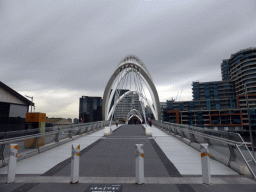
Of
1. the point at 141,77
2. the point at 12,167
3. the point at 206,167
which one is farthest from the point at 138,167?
the point at 141,77

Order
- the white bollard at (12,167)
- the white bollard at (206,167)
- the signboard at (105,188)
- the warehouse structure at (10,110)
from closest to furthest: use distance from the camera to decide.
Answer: the signboard at (105,188)
the white bollard at (206,167)
the white bollard at (12,167)
the warehouse structure at (10,110)

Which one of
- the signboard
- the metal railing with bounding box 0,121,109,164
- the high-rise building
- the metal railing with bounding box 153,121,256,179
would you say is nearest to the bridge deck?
the signboard

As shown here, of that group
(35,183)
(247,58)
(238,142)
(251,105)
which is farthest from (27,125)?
(247,58)

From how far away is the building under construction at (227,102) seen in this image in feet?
267

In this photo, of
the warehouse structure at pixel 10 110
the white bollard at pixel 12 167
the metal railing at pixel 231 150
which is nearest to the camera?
the white bollard at pixel 12 167

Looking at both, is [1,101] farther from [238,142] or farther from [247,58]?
[247,58]

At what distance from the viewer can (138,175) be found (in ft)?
15.6

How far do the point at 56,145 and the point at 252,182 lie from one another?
34.0 ft

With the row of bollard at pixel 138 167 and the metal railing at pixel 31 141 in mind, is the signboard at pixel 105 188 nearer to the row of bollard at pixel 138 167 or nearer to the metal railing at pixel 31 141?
the row of bollard at pixel 138 167

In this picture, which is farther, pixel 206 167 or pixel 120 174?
pixel 120 174

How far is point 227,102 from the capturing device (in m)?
102

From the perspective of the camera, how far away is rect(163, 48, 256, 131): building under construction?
81250 millimetres

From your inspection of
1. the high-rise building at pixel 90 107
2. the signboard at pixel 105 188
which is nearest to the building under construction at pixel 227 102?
the high-rise building at pixel 90 107

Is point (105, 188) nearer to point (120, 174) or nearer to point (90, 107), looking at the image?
point (120, 174)
